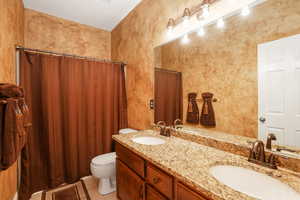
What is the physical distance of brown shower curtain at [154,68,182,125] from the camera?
1.59 metres

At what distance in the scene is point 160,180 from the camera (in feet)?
3.10

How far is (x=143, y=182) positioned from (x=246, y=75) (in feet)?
3.76

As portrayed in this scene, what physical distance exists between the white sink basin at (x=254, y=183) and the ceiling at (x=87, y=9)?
241 cm

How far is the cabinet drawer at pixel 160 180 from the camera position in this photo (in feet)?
2.86

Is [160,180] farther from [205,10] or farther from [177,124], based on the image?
[205,10]

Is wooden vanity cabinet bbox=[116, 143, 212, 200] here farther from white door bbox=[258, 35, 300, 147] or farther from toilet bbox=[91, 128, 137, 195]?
white door bbox=[258, 35, 300, 147]

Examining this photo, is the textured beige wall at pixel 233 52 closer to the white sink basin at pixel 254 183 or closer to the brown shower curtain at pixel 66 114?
the white sink basin at pixel 254 183

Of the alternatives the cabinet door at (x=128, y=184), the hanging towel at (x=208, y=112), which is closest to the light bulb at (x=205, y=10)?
the hanging towel at (x=208, y=112)

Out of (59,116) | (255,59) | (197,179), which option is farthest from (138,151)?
(59,116)

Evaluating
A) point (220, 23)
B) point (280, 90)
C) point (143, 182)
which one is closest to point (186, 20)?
point (220, 23)

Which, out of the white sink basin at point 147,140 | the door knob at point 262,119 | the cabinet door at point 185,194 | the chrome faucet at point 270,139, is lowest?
the cabinet door at point 185,194

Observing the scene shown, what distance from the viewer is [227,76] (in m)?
1.14

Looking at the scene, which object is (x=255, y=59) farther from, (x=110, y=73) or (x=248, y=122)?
(x=110, y=73)

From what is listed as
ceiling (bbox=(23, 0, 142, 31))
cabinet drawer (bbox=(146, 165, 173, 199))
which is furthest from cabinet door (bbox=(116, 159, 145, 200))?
ceiling (bbox=(23, 0, 142, 31))
